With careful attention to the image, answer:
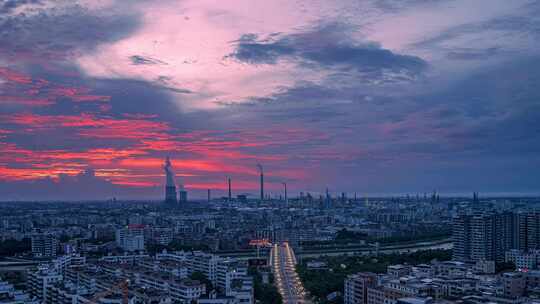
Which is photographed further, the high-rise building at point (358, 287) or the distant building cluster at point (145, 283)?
the high-rise building at point (358, 287)

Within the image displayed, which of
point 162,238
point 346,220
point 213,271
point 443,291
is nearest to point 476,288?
point 443,291

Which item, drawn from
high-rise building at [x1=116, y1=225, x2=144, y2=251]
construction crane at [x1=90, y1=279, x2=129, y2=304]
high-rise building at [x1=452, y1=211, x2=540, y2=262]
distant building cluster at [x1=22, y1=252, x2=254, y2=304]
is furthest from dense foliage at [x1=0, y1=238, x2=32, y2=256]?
high-rise building at [x1=452, y1=211, x2=540, y2=262]

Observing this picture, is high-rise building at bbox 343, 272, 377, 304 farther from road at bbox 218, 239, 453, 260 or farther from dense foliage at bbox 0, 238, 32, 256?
dense foliage at bbox 0, 238, 32, 256

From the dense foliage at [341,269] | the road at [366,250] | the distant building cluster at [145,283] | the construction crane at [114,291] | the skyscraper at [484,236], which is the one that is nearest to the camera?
the construction crane at [114,291]

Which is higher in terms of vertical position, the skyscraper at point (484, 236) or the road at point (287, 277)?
the skyscraper at point (484, 236)

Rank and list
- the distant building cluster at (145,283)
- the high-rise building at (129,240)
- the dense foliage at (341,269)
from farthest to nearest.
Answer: the high-rise building at (129,240), the dense foliage at (341,269), the distant building cluster at (145,283)

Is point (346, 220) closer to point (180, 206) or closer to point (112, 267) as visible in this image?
point (180, 206)

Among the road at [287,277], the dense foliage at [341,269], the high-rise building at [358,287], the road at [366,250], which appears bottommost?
the road at [366,250]

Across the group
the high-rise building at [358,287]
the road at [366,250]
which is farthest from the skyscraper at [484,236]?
the high-rise building at [358,287]

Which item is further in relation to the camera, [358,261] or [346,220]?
[346,220]

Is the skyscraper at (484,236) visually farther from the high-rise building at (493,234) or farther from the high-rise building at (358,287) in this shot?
the high-rise building at (358,287)
